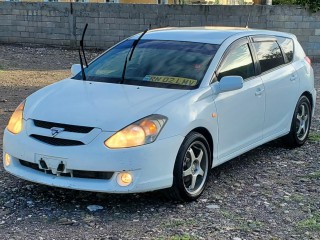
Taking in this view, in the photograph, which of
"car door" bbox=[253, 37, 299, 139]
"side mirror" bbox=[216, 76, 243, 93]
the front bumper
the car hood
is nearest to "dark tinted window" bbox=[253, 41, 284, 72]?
"car door" bbox=[253, 37, 299, 139]

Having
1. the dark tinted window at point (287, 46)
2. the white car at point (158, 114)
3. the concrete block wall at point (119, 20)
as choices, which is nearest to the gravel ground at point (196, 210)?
the white car at point (158, 114)

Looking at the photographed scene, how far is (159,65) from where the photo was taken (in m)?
5.50

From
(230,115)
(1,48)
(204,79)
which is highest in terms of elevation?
(204,79)

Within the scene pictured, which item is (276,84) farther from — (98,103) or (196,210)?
(98,103)

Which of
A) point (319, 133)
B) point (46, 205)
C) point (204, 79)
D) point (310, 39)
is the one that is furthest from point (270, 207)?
point (310, 39)

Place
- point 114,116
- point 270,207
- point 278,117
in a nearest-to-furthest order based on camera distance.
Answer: point 114,116, point 270,207, point 278,117

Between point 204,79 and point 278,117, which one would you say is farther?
point 278,117

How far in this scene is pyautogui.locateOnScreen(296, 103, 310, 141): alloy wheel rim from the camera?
270 inches

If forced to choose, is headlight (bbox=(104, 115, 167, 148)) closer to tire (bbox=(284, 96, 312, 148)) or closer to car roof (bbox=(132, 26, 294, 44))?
car roof (bbox=(132, 26, 294, 44))

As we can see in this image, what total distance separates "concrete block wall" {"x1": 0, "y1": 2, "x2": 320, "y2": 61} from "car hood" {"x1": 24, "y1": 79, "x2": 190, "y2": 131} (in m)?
11.5

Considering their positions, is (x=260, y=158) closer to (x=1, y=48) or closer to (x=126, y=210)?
(x=126, y=210)

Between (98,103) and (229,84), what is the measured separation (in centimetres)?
129

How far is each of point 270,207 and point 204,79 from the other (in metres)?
1.36

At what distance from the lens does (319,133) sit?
764 cm
